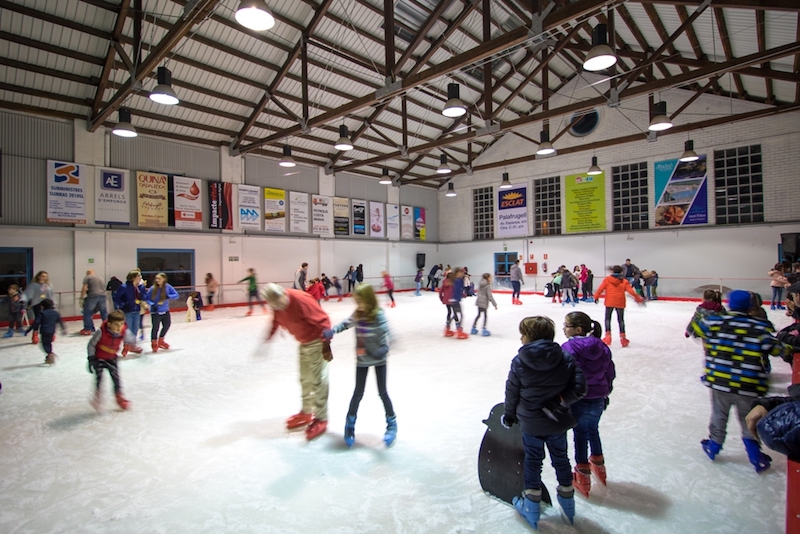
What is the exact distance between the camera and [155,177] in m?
12.8

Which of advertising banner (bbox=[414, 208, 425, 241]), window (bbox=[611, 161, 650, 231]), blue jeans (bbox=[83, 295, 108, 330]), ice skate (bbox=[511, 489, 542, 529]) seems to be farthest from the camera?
advertising banner (bbox=[414, 208, 425, 241])

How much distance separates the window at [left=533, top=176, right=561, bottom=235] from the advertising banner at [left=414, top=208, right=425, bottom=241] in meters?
6.14

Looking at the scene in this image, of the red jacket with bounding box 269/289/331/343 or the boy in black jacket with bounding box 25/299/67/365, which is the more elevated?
the red jacket with bounding box 269/289/331/343

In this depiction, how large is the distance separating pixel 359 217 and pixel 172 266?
338 inches

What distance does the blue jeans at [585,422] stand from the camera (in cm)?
249

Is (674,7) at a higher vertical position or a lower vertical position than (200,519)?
higher

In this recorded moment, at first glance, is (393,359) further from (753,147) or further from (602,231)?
(753,147)

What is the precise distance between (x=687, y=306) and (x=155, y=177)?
17.4 m

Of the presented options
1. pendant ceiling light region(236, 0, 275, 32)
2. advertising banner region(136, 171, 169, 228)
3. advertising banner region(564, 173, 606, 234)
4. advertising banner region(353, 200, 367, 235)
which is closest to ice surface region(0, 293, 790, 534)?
pendant ceiling light region(236, 0, 275, 32)

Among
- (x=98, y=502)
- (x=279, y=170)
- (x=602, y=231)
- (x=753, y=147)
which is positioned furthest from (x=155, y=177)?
(x=753, y=147)

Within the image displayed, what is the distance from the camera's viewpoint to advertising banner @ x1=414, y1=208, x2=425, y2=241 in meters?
22.1

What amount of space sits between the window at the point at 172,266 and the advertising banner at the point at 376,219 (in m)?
8.58

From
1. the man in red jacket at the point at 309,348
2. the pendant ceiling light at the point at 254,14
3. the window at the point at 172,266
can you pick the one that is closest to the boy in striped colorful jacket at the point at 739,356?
the man in red jacket at the point at 309,348

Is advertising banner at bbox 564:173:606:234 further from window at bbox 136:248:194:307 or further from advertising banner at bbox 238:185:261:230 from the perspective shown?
window at bbox 136:248:194:307
